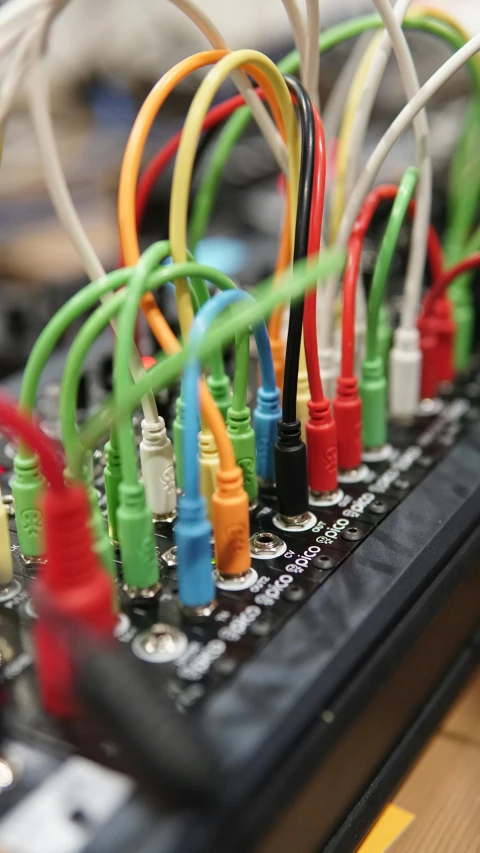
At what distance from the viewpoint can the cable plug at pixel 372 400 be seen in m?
0.66

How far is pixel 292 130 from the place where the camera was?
0.58 metres

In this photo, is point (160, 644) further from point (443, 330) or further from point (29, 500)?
point (443, 330)

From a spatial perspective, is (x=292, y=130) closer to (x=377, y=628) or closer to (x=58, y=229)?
(x=377, y=628)

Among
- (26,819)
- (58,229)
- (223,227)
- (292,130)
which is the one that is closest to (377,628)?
(26,819)

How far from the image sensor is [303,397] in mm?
616

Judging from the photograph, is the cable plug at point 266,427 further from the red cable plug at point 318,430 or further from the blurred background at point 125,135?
the blurred background at point 125,135

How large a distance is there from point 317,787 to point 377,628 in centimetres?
10

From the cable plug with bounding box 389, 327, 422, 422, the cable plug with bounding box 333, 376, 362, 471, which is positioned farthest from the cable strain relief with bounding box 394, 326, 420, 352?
the cable plug with bounding box 333, 376, 362, 471

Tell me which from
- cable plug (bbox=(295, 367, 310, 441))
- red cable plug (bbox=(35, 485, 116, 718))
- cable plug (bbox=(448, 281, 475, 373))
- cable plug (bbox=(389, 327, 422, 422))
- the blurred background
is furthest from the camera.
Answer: the blurred background

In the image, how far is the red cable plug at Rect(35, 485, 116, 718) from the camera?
0.40 m

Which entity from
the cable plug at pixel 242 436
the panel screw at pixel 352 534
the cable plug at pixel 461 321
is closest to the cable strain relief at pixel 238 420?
the cable plug at pixel 242 436

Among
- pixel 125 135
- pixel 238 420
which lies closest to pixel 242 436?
pixel 238 420

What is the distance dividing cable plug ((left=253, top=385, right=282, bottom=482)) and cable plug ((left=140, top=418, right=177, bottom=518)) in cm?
8

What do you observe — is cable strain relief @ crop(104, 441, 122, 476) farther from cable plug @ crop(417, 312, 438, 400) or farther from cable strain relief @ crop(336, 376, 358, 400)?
cable plug @ crop(417, 312, 438, 400)
